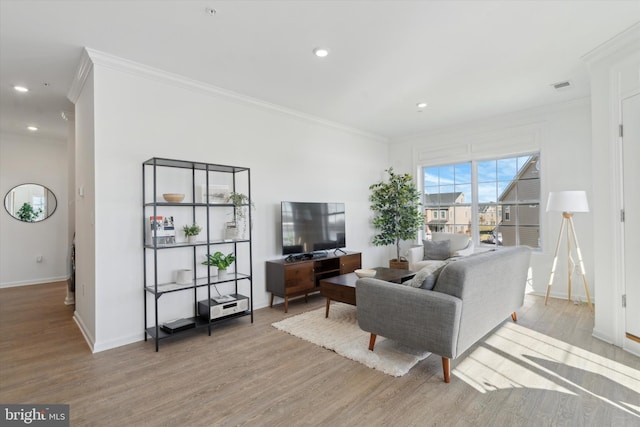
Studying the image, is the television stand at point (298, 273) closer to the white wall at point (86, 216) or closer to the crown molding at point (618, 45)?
the white wall at point (86, 216)

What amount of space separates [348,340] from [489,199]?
12.3 ft

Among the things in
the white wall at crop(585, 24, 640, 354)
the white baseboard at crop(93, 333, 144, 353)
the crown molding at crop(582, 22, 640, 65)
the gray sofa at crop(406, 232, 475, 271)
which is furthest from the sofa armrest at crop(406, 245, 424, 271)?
the white baseboard at crop(93, 333, 144, 353)

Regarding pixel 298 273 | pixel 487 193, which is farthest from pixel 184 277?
pixel 487 193

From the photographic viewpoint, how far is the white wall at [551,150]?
4.27 metres

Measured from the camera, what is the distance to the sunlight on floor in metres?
2.16

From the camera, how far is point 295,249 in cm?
436

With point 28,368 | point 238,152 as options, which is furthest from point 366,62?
point 28,368

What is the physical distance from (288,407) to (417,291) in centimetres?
121

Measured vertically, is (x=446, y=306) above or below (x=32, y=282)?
above

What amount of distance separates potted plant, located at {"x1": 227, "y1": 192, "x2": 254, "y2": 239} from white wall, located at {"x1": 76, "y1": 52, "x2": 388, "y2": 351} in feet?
0.84

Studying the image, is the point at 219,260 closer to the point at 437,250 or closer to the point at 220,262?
the point at 220,262

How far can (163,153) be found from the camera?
334 centimetres

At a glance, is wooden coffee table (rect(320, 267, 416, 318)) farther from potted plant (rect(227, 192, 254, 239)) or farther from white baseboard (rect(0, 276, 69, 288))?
white baseboard (rect(0, 276, 69, 288))

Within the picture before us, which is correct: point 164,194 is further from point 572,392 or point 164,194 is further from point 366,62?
point 572,392
